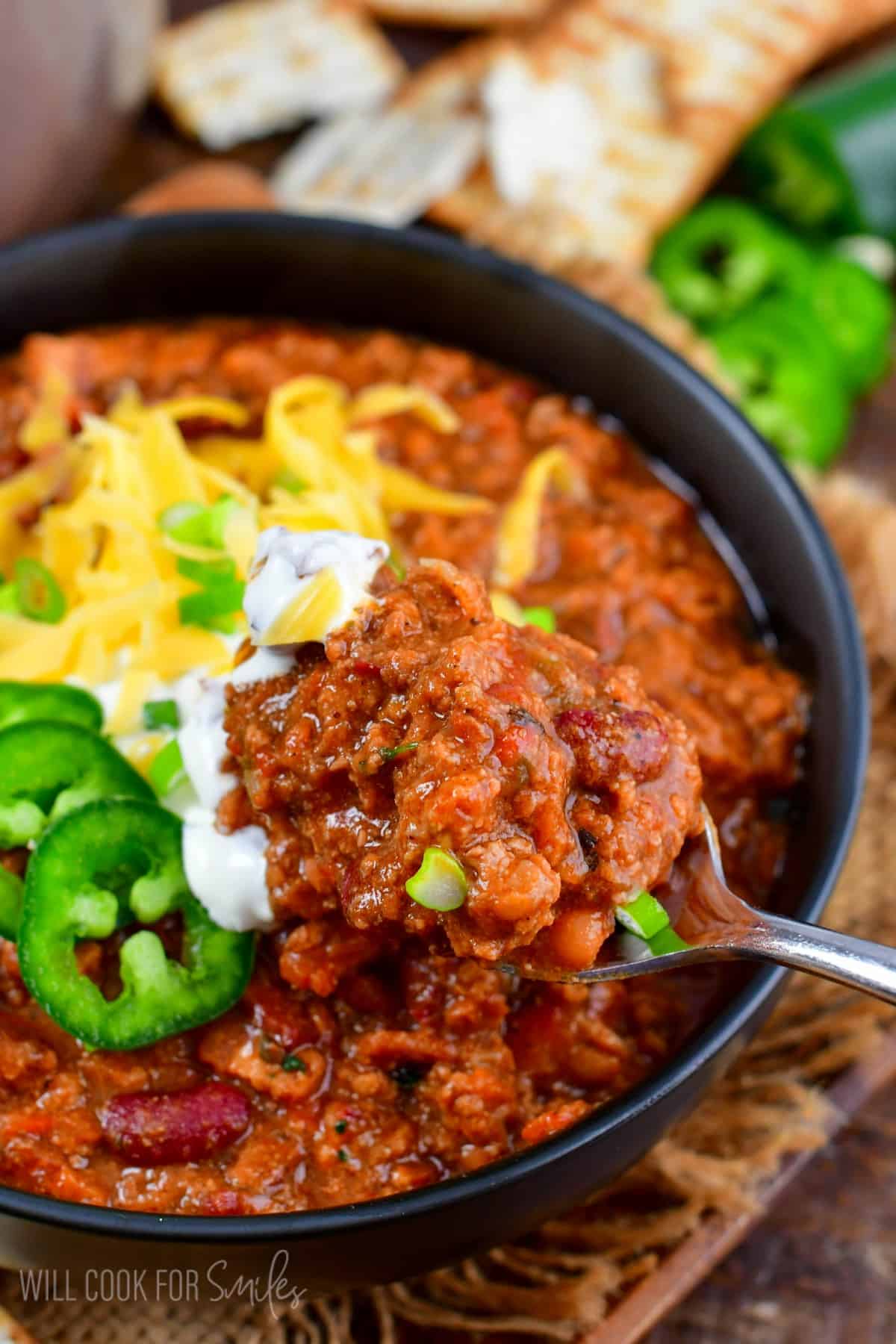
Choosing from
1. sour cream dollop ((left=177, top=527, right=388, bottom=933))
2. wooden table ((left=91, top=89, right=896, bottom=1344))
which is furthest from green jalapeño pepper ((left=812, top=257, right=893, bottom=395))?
sour cream dollop ((left=177, top=527, right=388, bottom=933))

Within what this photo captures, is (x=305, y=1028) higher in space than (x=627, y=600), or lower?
lower

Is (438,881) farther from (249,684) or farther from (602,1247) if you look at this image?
(602,1247)

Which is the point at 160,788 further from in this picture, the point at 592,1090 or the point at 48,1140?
the point at 592,1090

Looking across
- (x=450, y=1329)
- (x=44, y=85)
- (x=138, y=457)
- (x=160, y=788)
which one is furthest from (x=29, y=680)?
(x=44, y=85)

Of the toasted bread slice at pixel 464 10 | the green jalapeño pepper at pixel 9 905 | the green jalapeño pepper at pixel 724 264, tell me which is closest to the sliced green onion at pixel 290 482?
the green jalapeño pepper at pixel 9 905

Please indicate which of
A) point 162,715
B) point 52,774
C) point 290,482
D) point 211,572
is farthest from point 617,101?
point 52,774

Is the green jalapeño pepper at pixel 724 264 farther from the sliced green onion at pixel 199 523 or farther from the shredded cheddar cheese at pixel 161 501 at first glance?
the sliced green onion at pixel 199 523
